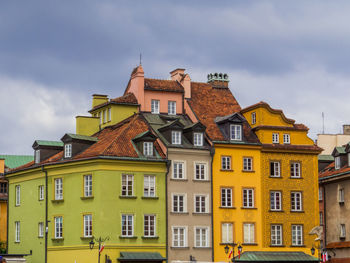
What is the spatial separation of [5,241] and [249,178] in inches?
1140

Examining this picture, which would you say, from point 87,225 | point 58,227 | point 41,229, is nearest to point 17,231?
point 41,229

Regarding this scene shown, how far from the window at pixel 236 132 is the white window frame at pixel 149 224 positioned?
36.5 ft

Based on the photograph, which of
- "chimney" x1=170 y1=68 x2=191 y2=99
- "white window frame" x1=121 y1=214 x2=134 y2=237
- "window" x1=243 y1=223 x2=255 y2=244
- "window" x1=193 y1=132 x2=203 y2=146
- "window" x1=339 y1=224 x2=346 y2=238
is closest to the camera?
Result: "white window frame" x1=121 y1=214 x2=134 y2=237

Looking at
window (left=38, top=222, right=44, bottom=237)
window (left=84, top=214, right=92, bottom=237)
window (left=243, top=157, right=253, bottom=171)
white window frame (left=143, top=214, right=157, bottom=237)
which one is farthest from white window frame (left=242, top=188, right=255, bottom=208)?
window (left=38, top=222, right=44, bottom=237)

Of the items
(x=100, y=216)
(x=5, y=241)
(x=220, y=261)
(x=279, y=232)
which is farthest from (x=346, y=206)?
(x=5, y=241)

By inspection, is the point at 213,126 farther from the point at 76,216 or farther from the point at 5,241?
the point at 5,241

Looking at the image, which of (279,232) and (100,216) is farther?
(279,232)

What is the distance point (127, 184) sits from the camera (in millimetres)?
70312

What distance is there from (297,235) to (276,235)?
2.11 m

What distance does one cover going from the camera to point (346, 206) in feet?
262

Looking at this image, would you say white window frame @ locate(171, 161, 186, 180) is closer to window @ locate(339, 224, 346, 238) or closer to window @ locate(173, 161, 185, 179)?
window @ locate(173, 161, 185, 179)

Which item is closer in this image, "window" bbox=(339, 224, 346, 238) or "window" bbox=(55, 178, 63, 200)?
"window" bbox=(55, 178, 63, 200)

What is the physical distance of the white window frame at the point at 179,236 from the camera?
236ft

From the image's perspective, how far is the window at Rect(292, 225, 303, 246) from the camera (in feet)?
251
